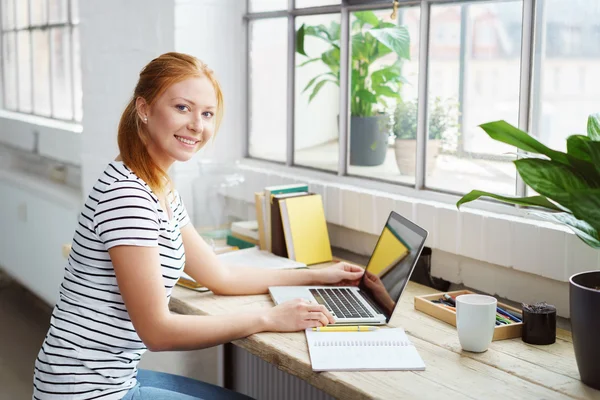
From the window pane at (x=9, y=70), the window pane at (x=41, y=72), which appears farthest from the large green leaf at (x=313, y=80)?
the window pane at (x=9, y=70)

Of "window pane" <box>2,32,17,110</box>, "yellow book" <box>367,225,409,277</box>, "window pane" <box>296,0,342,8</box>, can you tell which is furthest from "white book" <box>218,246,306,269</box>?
"window pane" <box>2,32,17,110</box>

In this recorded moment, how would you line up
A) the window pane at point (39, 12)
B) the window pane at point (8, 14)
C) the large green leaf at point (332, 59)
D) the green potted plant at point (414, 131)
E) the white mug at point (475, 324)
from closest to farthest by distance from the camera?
1. the white mug at point (475, 324)
2. the green potted plant at point (414, 131)
3. the large green leaf at point (332, 59)
4. the window pane at point (39, 12)
5. the window pane at point (8, 14)

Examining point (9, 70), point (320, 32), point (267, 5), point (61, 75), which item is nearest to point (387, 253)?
point (320, 32)

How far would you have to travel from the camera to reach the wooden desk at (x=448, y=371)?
1444 millimetres

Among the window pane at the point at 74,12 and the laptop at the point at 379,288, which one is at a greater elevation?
the window pane at the point at 74,12

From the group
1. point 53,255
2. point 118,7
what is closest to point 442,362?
point 118,7

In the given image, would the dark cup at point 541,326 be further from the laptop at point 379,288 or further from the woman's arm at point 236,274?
the woman's arm at point 236,274

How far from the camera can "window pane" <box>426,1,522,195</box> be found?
6.81 ft

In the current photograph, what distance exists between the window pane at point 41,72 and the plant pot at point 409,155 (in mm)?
2778

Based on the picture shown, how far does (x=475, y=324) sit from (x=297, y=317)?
406mm

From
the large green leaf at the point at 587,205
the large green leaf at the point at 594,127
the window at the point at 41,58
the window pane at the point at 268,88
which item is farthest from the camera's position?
the window at the point at 41,58

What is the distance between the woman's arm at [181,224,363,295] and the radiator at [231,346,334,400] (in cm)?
47

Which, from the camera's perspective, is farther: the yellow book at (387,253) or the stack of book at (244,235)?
the stack of book at (244,235)

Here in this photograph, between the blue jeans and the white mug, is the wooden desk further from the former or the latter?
the blue jeans
